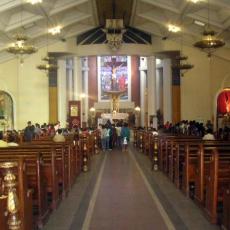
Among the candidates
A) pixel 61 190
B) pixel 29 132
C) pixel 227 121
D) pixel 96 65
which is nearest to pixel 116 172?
pixel 61 190

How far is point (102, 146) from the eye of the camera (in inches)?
805

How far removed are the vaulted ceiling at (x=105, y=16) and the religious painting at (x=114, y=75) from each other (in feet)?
41.1

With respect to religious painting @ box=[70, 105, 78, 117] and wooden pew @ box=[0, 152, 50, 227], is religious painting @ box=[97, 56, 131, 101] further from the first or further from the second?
wooden pew @ box=[0, 152, 50, 227]

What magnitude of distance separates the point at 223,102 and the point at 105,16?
7.29 metres

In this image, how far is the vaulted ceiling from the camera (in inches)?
691

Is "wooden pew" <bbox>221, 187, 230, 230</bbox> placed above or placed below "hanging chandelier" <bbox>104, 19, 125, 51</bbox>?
below

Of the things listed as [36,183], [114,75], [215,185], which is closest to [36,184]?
[36,183]

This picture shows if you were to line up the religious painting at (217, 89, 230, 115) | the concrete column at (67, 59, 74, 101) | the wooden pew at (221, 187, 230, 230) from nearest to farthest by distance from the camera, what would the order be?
the wooden pew at (221, 187, 230, 230) < the religious painting at (217, 89, 230, 115) < the concrete column at (67, 59, 74, 101)

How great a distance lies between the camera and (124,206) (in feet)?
23.5

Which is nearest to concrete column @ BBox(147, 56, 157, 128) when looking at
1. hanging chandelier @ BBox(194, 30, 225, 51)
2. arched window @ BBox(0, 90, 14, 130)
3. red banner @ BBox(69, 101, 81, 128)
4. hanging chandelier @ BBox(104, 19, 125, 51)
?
hanging chandelier @ BBox(104, 19, 125, 51)

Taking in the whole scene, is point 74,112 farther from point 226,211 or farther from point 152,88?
point 226,211

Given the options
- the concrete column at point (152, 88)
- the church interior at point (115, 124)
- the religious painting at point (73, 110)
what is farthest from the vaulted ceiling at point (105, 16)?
the religious painting at point (73, 110)

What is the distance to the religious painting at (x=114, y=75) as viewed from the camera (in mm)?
36625

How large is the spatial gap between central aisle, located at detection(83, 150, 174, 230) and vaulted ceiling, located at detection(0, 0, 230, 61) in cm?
803
